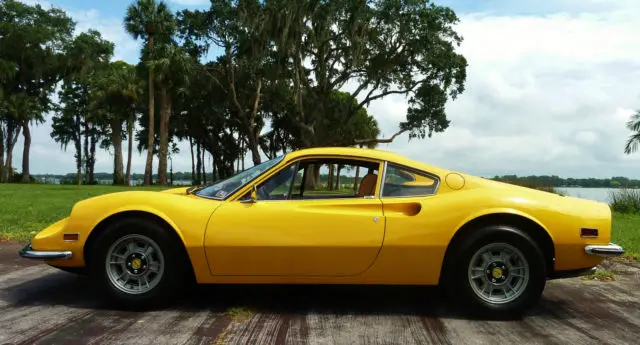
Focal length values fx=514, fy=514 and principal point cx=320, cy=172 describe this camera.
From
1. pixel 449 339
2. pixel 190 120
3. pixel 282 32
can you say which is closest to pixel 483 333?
pixel 449 339

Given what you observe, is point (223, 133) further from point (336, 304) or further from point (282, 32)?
point (336, 304)

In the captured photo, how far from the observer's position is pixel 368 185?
14.9 feet

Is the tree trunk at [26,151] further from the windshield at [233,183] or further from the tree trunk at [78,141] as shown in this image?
the windshield at [233,183]

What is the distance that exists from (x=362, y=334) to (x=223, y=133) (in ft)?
147

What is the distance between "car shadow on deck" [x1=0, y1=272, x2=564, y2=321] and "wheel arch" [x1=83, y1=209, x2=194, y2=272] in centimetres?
45

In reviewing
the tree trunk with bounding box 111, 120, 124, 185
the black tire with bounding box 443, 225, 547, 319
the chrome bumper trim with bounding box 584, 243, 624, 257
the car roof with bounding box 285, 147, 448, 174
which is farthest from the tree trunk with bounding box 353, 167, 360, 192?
the tree trunk with bounding box 111, 120, 124, 185

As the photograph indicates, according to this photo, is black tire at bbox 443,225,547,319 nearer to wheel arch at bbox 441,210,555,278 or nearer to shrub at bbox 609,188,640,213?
wheel arch at bbox 441,210,555,278

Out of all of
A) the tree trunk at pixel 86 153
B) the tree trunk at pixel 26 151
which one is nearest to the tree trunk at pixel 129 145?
the tree trunk at pixel 86 153

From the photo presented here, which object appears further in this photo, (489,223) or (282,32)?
(282,32)

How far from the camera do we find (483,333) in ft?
12.5

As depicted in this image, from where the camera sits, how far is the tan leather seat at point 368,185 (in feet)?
14.6

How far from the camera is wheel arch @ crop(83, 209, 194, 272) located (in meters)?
4.25

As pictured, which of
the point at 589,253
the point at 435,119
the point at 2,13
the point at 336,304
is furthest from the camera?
the point at 2,13

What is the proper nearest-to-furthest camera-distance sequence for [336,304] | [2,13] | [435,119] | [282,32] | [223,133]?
[336,304]
[282,32]
[435,119]
[2,13]
[223,133]
